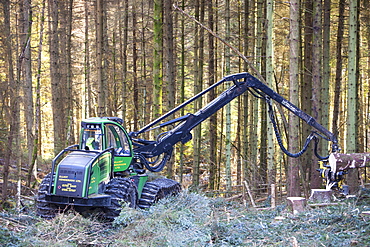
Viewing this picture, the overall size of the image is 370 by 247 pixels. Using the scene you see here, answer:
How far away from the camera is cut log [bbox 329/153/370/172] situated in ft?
29.2

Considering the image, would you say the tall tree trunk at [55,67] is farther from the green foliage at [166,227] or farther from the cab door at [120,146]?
the green foliage at [166,227]

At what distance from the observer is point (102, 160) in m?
7.80

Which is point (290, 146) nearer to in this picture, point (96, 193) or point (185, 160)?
point (96, 193)

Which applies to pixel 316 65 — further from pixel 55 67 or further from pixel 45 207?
pixel 55 67

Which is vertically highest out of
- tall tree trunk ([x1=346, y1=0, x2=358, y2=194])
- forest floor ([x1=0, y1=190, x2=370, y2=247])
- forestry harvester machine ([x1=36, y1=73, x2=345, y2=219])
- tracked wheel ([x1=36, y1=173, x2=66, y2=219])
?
tall tree trunk ([x1=346, y1=0, x2=358, y2=194])

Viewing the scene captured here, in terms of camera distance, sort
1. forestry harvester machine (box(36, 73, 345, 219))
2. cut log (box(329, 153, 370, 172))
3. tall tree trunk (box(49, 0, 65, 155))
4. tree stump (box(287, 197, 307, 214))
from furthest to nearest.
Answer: tall tree trunk (box(49, 0, 65, 155))
cut log (box(329, 153, 370, 172))
tree stump (box(287, 197, 307, 214))
forestry harvester machine (box(36, 73, 345, 219))

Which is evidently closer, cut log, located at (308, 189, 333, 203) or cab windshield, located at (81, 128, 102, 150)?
cab windshield, located at (81, 128, 102, 150)

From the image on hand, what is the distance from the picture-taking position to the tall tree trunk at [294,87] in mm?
9484

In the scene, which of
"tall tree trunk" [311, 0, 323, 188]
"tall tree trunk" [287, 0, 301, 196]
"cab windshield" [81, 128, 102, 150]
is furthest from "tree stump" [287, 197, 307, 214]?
"cab windshield" [81, 128, 102, 150]

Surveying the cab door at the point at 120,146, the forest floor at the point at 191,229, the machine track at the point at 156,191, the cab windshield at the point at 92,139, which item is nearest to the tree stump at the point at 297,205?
the forest floor at the point at 191,229

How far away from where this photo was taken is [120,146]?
871 cm

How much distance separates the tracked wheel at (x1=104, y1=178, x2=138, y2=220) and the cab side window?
2.50 ft

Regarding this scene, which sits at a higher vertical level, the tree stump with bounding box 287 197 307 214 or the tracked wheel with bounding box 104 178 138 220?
the tracked wheel with bounding box 104 178 138 220

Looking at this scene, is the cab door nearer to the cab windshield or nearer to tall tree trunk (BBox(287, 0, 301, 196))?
the cab windshield
